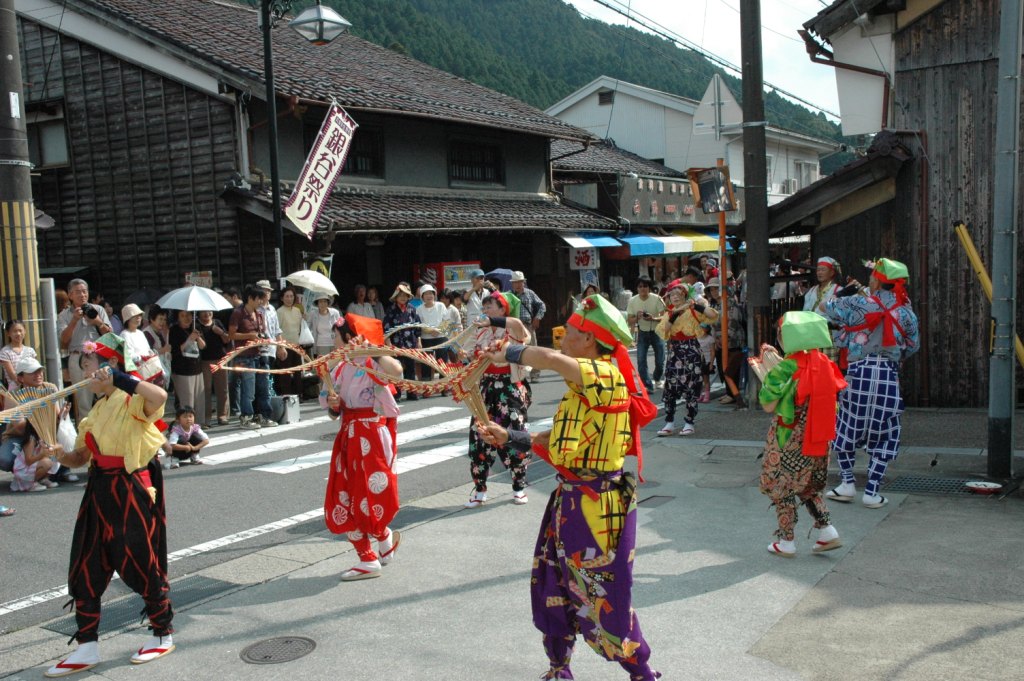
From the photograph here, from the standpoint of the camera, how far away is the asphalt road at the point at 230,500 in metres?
6.22

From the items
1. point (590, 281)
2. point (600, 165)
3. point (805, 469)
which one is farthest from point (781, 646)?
point (600, 165)

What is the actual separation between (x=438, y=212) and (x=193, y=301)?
760cm

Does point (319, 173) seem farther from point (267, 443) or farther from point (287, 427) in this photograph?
point (267, 443)

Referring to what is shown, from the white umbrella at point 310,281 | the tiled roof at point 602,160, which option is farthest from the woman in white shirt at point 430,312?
the tiled roof at point 602,160

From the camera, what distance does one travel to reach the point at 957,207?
10688mm

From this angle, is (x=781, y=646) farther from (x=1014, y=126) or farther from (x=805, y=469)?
(x=1014, y=126)

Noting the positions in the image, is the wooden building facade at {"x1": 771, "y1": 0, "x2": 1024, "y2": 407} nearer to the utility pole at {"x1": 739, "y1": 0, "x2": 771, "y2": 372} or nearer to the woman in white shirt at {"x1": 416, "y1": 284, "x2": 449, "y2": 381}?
the utility pole at {"x1": 739, "y1": 0, "x2": 771, "y2": 372}

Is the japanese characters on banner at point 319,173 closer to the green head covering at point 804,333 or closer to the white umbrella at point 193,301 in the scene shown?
the white umbrella at point 193,301

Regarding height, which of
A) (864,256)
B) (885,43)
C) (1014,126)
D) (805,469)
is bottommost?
(805,469)

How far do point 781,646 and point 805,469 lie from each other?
1.56 meters

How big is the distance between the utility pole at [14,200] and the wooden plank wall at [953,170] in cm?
1003

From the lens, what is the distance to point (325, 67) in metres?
18.8

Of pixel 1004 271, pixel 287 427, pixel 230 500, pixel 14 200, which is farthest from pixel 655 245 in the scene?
pixel 14 200

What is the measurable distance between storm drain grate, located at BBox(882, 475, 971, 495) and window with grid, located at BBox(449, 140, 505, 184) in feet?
46.5
